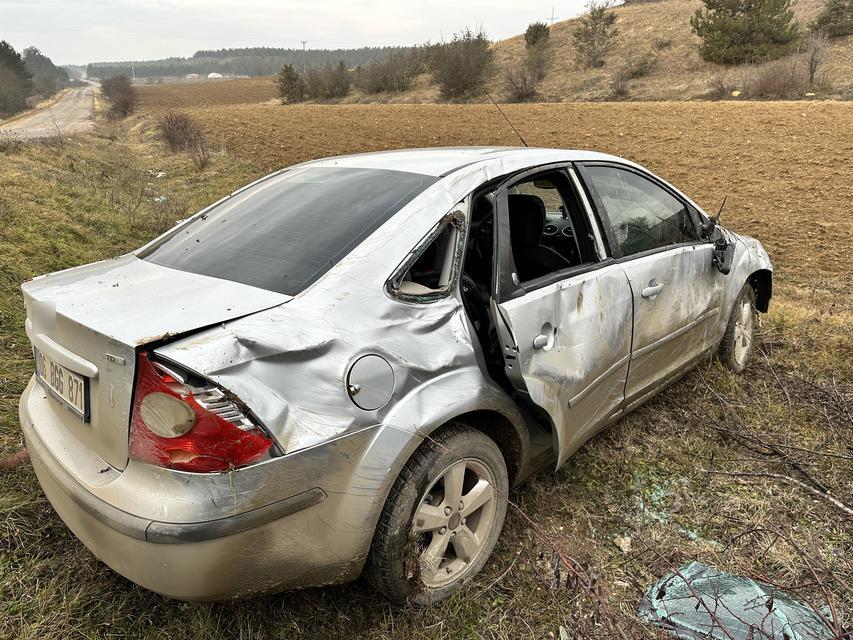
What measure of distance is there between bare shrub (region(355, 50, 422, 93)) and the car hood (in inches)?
1820

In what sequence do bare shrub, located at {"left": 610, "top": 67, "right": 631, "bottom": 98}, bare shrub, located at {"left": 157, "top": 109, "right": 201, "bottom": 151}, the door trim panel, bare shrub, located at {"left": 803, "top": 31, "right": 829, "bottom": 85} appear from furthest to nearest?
bare shrub, located at {"left": 610, "top": 67, "right": 631, "bottom": 98} < bare shrub, located at {"left": 803, "top": 31, "right": 829, "bottom": 85} < bare shrub, located at {"left": 157, "top": 109, "right": 201, "bottom": 151} < the door trim panel

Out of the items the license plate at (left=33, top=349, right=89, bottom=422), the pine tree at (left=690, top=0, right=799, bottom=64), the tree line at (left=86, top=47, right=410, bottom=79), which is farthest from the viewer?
the tree line at (left=86, top=47, right=410, bottom=79)

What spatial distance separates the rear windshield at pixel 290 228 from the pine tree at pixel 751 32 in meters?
37.0

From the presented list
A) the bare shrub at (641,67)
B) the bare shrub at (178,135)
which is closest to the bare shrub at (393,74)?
the bare shrub at (641,67)

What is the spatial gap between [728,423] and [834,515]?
0.80m

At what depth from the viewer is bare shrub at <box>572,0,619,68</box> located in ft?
128

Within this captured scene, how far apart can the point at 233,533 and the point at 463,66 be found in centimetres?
4073

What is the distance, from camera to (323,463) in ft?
5.36

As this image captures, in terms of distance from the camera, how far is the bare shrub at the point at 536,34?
44562mm

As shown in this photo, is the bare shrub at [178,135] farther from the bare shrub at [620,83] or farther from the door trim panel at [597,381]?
the bare shrub at [620,83]

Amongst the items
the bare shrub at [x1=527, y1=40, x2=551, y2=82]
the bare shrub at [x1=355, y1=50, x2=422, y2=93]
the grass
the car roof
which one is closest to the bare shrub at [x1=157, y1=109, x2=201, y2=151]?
the grass

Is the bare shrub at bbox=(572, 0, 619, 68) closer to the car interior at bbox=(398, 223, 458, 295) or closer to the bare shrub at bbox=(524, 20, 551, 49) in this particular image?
the bare shrub at bbox=(524, 20, 551, 49)

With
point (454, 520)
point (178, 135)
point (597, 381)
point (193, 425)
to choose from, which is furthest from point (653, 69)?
point (193, 425)

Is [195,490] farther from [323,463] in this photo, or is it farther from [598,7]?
[598,7]
